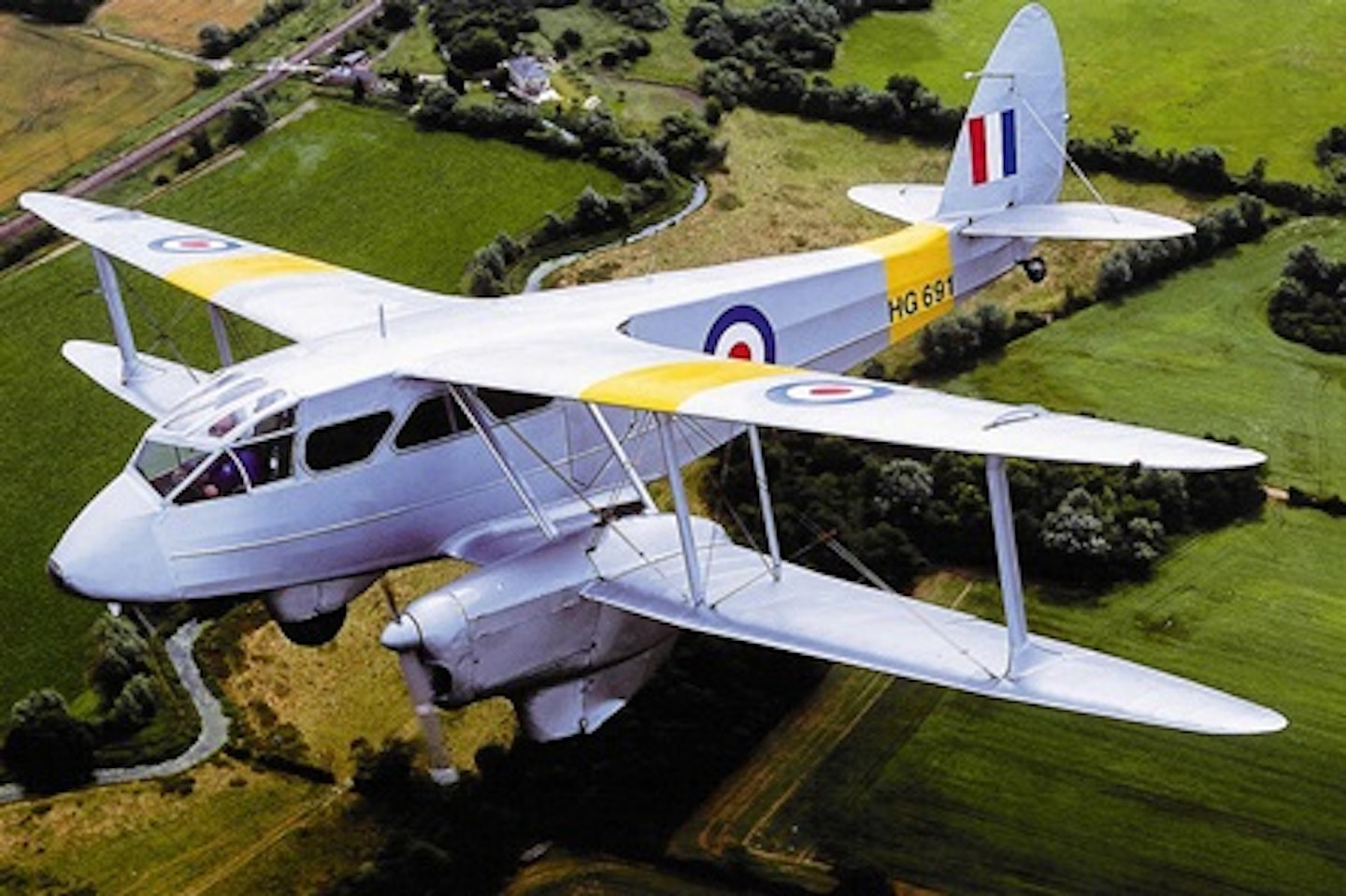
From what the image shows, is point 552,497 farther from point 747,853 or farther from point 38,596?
point 38,596

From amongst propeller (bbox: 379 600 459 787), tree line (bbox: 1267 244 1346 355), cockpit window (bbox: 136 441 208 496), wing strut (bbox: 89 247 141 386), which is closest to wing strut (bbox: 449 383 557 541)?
propeller (bbox: 379 600 459 787)

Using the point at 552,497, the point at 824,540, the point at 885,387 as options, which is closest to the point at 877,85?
the point at 824,540

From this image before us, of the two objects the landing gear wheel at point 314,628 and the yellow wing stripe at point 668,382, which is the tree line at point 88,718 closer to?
the landing gear wheel at point 314,628

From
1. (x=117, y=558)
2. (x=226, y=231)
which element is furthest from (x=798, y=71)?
(x=117, y=558)

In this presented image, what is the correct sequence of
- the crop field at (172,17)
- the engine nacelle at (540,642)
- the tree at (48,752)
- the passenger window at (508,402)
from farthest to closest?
the crop field at (172,17)
the tree at (48,752)
the passenger window at (508,402)
the engine nacelle at (540,642)

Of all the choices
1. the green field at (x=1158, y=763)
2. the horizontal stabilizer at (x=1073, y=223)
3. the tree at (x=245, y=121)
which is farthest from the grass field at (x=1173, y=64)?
the tree at (x=245, y=121)

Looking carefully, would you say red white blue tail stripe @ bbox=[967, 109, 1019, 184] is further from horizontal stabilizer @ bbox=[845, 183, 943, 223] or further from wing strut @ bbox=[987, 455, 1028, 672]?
wing strut @ bbox=[987, 455, 1028, 672]

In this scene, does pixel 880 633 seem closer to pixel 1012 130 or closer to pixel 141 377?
pixel 1012 130
